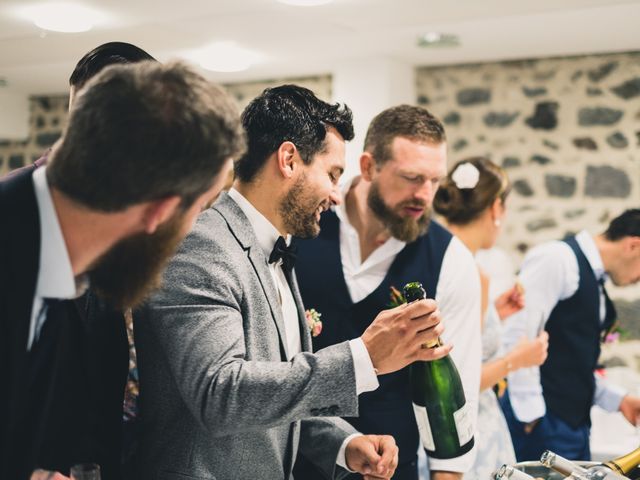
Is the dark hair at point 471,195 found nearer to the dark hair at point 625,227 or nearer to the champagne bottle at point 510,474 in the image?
the dark hair at point 625,227

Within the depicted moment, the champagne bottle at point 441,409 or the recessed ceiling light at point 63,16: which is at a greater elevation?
the recessed ceiling light at point 63,16

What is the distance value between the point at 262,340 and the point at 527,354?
4.96ft

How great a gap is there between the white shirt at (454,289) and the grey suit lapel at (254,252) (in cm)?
66

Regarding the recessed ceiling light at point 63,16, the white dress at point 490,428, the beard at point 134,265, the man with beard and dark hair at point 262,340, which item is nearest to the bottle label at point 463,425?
the man with beard and dark hair at point 262,340

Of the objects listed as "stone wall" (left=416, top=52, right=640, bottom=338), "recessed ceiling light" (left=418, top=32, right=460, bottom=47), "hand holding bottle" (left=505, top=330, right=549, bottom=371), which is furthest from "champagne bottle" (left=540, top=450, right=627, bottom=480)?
"stone wall" (left=416, top=52, right=640, bottom=338)

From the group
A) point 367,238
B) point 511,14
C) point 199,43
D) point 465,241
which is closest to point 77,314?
point 367,238

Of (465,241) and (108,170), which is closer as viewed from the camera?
(108,170)

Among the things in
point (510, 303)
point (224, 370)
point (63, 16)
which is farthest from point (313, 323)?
point (63, 16)

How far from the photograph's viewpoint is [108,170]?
101cm

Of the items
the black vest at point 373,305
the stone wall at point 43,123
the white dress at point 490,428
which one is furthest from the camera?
the stone wall at point 43,123

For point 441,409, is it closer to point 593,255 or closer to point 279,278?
point 279,278

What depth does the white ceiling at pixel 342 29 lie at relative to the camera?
3.98 metres

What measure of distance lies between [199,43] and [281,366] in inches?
159

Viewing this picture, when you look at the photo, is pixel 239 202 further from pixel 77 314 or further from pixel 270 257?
pixel 77 314
